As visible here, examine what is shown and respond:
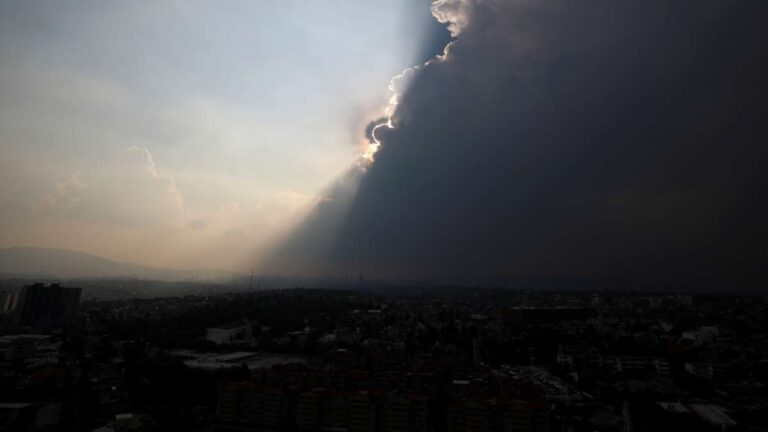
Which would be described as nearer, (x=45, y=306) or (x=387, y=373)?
(x=387, y=373)

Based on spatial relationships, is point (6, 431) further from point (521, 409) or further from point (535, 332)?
point (535, 332)

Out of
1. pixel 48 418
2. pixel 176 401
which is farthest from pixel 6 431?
pixel 176 401

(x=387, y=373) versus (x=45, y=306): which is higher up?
(x=45, y=306)

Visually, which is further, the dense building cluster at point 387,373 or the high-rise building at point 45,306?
the high-rise building at point 45,306

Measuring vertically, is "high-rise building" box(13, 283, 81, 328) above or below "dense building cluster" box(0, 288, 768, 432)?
above

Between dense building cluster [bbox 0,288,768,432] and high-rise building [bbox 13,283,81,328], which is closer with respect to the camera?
dense building cluster [bbox 0,288,768,432]
